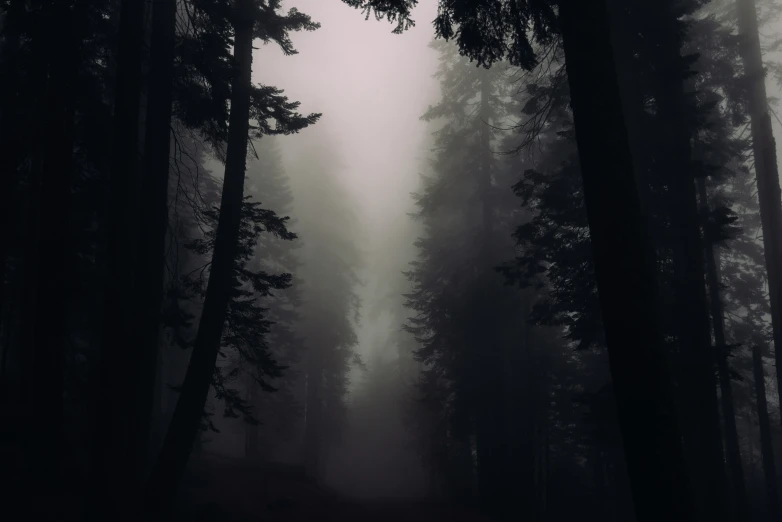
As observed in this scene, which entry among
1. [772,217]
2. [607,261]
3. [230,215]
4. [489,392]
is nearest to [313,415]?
[489,392]

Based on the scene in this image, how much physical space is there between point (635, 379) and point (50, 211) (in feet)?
31.3

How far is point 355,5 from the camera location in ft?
25.3

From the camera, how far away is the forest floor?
13217 millimetres

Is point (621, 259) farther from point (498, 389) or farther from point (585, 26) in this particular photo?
point (498, 389)

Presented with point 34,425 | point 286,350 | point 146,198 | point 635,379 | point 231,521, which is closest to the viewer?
point 635,379

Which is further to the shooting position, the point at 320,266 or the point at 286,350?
the point at 320,266

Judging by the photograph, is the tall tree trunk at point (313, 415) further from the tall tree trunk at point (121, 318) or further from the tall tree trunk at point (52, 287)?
the tall tree trunk at point (121, 318)

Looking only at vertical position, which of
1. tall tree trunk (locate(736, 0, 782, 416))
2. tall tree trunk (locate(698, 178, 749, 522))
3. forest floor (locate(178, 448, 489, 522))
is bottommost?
forest floor (locate(178, 448, 489, 522))

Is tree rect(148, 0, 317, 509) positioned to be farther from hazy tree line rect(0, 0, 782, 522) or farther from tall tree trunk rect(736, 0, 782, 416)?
tall tree trunk rect(736, 0, 782, 416)

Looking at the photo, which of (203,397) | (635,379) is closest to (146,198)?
(203,397)

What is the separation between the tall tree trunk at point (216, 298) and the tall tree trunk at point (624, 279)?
7426mm

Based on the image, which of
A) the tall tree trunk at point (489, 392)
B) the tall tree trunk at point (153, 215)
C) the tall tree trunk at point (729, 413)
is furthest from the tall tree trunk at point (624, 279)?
the tall tree trunk at point (489, 392)

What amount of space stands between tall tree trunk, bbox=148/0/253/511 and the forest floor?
264 centimetres

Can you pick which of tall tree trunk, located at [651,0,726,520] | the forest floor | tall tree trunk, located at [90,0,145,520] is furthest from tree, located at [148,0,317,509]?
tall tree trunk, located at [651,0,726,520]
